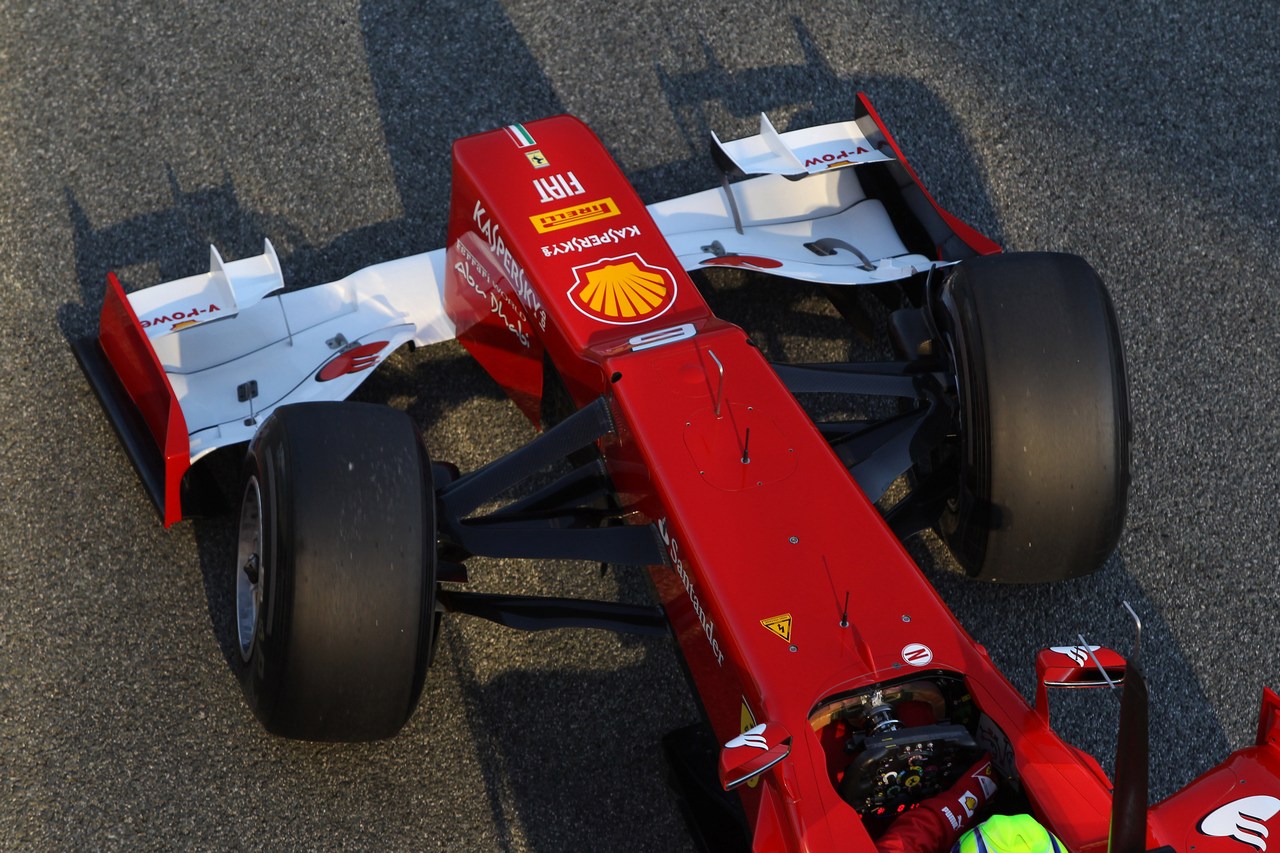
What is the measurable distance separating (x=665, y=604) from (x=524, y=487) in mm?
960

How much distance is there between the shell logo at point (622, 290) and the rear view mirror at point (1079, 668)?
149 centimetres

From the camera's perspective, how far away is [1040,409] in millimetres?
3574

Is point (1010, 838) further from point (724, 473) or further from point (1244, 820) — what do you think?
point (724, 473)

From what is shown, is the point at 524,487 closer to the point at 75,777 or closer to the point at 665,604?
the point at 665,604

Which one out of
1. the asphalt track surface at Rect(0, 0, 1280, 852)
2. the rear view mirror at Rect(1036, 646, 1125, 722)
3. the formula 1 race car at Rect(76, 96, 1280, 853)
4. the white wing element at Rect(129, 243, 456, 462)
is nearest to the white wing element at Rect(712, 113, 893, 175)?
the formula 1 race car at Rect(76, 96, 1280, 853)

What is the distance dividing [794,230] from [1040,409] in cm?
135

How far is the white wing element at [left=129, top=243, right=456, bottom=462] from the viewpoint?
13.7 ft

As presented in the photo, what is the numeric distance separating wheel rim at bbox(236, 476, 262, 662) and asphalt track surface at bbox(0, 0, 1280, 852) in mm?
252

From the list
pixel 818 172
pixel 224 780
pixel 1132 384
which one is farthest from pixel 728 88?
pixel 224 780

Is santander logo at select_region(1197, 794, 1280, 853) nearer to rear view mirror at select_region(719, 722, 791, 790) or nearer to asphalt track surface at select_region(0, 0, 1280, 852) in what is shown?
rear view mirror at select_region(719, 722, 791, 790)

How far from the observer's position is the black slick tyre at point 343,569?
3.23 m

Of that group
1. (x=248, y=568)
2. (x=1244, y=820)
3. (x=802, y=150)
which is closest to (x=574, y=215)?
(x=802, y=150)

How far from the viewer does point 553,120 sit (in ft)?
14.8

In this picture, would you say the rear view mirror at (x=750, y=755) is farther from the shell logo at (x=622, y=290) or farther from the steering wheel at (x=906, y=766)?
the shell logo at (x=622, y=290)
